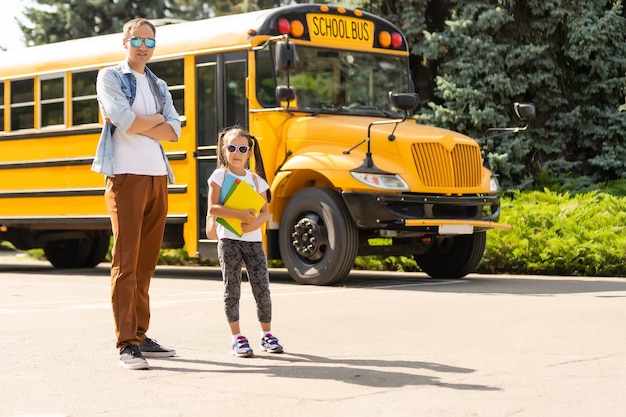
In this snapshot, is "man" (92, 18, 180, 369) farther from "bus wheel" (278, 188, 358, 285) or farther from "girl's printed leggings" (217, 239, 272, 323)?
"bus wheel" (278, 188, 358, 285)

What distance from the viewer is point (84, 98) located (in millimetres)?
14438

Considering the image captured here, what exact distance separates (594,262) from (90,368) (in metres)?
7.81

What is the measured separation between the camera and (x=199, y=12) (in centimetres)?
3512

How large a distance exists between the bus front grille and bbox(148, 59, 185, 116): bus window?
9.67 ft

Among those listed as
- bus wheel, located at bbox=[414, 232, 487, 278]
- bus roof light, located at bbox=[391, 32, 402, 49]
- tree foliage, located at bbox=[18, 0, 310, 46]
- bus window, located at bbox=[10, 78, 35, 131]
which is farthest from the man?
tree foliage, located at bbox=[18, 0, 310, 46]

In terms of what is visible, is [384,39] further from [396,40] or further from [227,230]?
[227,230]

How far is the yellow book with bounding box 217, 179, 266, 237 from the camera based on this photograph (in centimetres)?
708

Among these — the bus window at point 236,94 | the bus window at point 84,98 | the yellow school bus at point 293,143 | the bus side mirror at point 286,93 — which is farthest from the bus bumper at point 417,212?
the bus window at point 84,98

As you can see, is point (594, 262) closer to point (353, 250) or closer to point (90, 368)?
point (353, 250)

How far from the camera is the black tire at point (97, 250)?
55.2 ft

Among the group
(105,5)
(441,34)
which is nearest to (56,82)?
(441,34)

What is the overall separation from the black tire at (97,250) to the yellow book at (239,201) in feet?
32.5

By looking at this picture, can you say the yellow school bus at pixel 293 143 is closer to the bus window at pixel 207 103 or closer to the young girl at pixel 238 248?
the bus window at pixel 207 103

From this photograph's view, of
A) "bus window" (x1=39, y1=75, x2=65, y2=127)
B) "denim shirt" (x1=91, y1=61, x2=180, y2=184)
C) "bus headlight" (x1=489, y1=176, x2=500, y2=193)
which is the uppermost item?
"bus window" (x1=39, y1=75, x2=65, y2=127)
